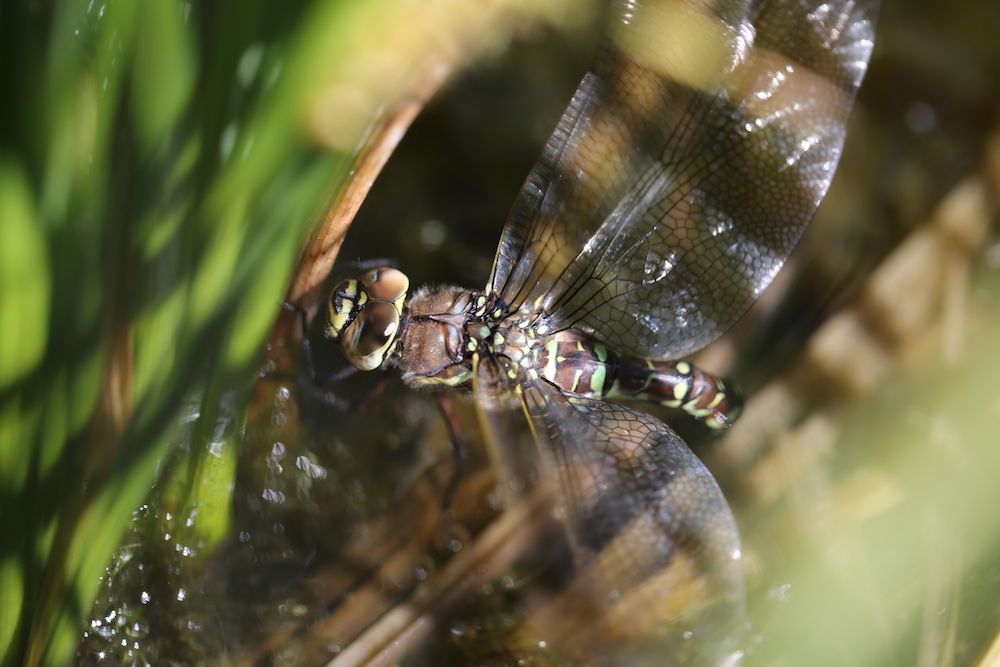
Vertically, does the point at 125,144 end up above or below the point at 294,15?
below

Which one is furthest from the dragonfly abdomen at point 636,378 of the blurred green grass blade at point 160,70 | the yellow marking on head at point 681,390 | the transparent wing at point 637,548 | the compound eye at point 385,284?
the blurred green grass blade at point 160,70

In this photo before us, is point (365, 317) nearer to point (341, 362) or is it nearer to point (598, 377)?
point (341, 362)

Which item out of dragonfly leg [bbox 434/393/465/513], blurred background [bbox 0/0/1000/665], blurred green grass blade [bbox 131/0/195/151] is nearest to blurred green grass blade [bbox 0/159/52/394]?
blurred background [bbox 0/0/1000/665]

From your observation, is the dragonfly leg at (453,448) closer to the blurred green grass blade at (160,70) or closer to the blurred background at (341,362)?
the blurred background at (341,362)

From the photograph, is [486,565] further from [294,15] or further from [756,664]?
[294,15]

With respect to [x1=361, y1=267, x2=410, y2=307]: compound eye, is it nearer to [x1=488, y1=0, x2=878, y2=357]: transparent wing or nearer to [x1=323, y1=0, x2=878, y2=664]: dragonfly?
[x1=323, y1=0, x2=878, y2=664]: dragonfly

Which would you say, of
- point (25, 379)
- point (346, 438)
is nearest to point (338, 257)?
point (346, 438)
